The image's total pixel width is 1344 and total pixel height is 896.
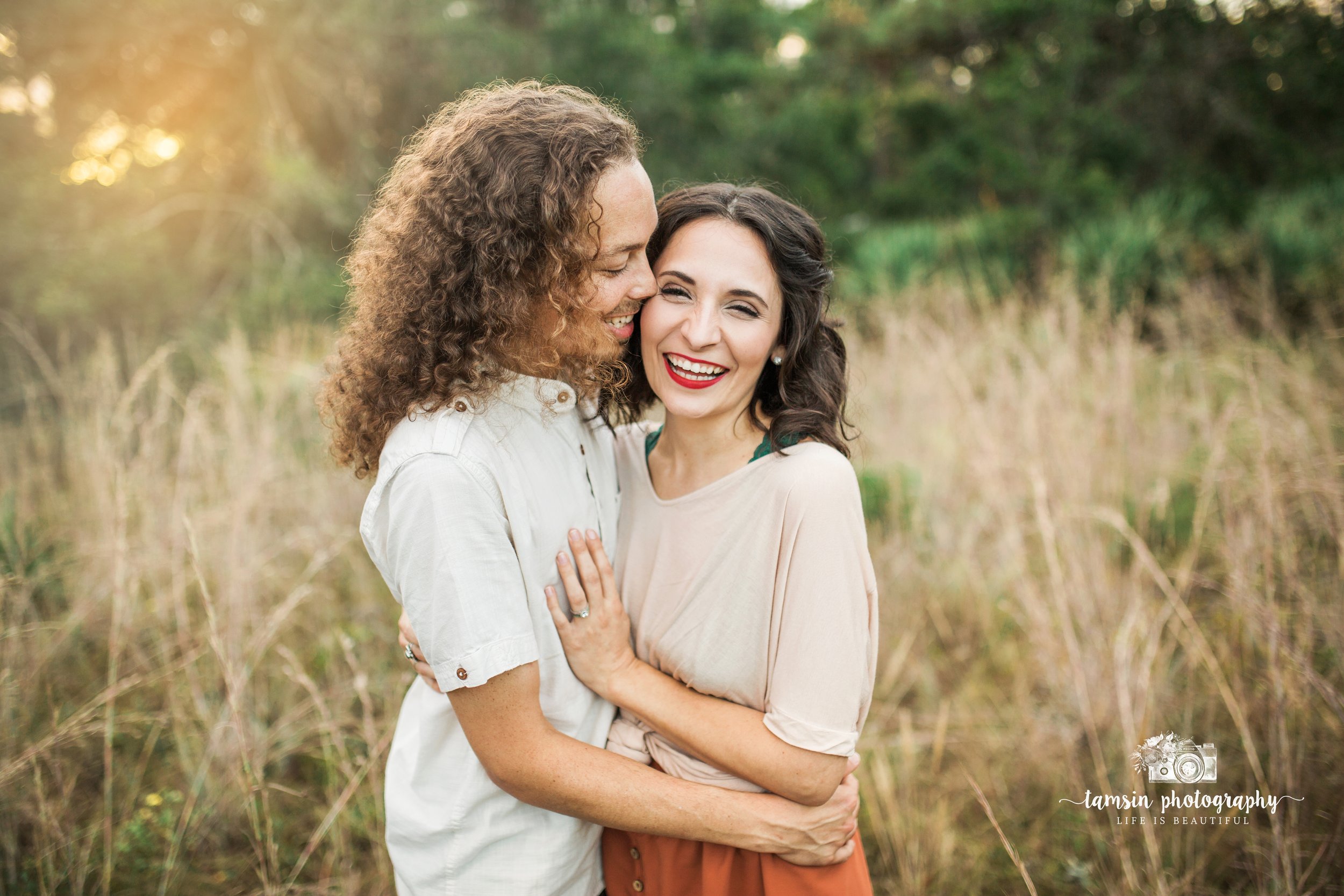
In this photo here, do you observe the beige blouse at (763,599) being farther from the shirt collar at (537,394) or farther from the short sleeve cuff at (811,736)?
the shirt collar at (537,394)

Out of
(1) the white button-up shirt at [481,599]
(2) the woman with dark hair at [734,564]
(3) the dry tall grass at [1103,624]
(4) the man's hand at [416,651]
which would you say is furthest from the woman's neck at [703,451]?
(3) the dry tall grass at [1103,624]

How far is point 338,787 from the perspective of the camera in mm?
2691

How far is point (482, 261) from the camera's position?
1.55m

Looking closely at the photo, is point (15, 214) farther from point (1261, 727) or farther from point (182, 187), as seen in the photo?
point (1261, 727)

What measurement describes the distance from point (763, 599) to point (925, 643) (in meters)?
2.43

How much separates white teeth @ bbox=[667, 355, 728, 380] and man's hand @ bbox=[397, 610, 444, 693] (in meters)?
0.80

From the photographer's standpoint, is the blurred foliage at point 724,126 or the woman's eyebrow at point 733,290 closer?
the woman's eyebrow at point 733,290

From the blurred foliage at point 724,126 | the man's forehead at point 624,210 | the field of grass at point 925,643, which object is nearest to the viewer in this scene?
the man's forehead at point 624,210

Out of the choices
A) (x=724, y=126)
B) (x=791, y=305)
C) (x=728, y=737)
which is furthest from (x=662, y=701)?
(x=724, y=126)

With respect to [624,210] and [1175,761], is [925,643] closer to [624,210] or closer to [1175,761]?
[1175,761]

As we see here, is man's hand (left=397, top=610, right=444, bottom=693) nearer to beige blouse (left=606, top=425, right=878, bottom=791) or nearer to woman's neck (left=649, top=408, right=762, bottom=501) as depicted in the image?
beige blouse (left=606, top=425, right=878, bottom=791)

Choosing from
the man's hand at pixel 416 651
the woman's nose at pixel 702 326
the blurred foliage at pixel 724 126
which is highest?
the blurred foliage at pixel 724 126

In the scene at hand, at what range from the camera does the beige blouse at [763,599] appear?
1.52m

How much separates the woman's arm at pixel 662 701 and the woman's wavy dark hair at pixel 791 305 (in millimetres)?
486
